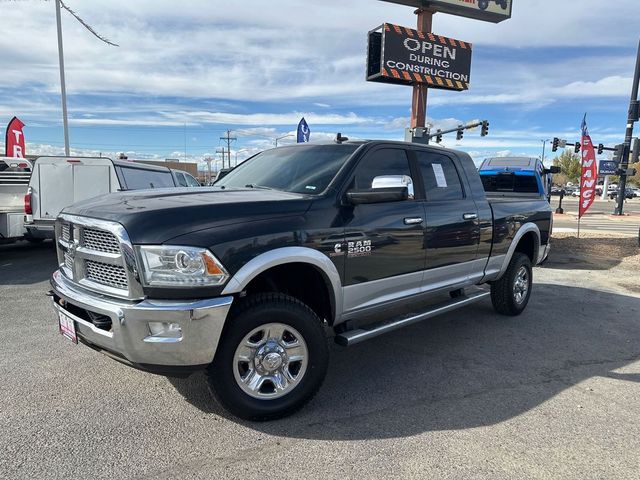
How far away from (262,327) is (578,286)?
6875 millimetres

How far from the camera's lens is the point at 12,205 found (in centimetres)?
860

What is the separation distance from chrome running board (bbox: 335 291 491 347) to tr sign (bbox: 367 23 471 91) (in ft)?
45.7

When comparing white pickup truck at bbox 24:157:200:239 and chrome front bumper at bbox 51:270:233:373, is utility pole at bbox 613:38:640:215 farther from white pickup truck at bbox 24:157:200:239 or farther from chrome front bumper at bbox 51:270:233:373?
chrome front bumper at bbox 51:270:233:373

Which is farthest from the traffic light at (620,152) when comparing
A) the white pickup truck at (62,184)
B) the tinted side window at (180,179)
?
the white pickup truck at (62,184)

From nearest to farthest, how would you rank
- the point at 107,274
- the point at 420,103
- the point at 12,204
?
1. the point at 107,274
2. the point at 12,204
3. the point at 420,103

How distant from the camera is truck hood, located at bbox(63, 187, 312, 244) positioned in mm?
2904

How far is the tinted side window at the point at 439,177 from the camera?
4.66 metres

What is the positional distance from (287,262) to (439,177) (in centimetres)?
225

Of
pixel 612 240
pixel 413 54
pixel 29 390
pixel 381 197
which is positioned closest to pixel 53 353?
pixel 29 390

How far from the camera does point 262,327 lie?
3.21 m

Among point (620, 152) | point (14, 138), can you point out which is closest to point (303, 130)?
point (14, 138)

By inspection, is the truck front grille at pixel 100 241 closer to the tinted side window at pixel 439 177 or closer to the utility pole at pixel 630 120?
the tinted side window at pixel 439 177

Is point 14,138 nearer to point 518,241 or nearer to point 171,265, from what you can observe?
point 518,241

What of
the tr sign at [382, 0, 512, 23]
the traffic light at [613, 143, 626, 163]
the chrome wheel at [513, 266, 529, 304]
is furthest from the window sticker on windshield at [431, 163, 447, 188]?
the traffic light at [613, 143, 626, 163]
